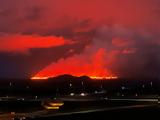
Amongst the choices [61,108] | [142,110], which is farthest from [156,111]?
[61,108]

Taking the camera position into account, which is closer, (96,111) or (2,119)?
(2,119)

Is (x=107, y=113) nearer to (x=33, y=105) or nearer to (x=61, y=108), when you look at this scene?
(x=61, y=108)

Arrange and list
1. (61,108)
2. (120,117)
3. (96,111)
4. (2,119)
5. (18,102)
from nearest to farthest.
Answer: (2,119) < (120,117) < (96,111) < (61,108) < (18,102)

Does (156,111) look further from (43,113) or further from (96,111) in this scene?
(43,113)

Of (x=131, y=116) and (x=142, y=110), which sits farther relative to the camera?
(x=142, y=110)

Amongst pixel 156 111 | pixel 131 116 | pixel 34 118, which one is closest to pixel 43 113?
pixel 34 118

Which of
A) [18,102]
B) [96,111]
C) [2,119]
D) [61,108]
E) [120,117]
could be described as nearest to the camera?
[2,119]

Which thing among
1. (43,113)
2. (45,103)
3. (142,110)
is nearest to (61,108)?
(45,103)

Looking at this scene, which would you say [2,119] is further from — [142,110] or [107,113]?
[142,110]
